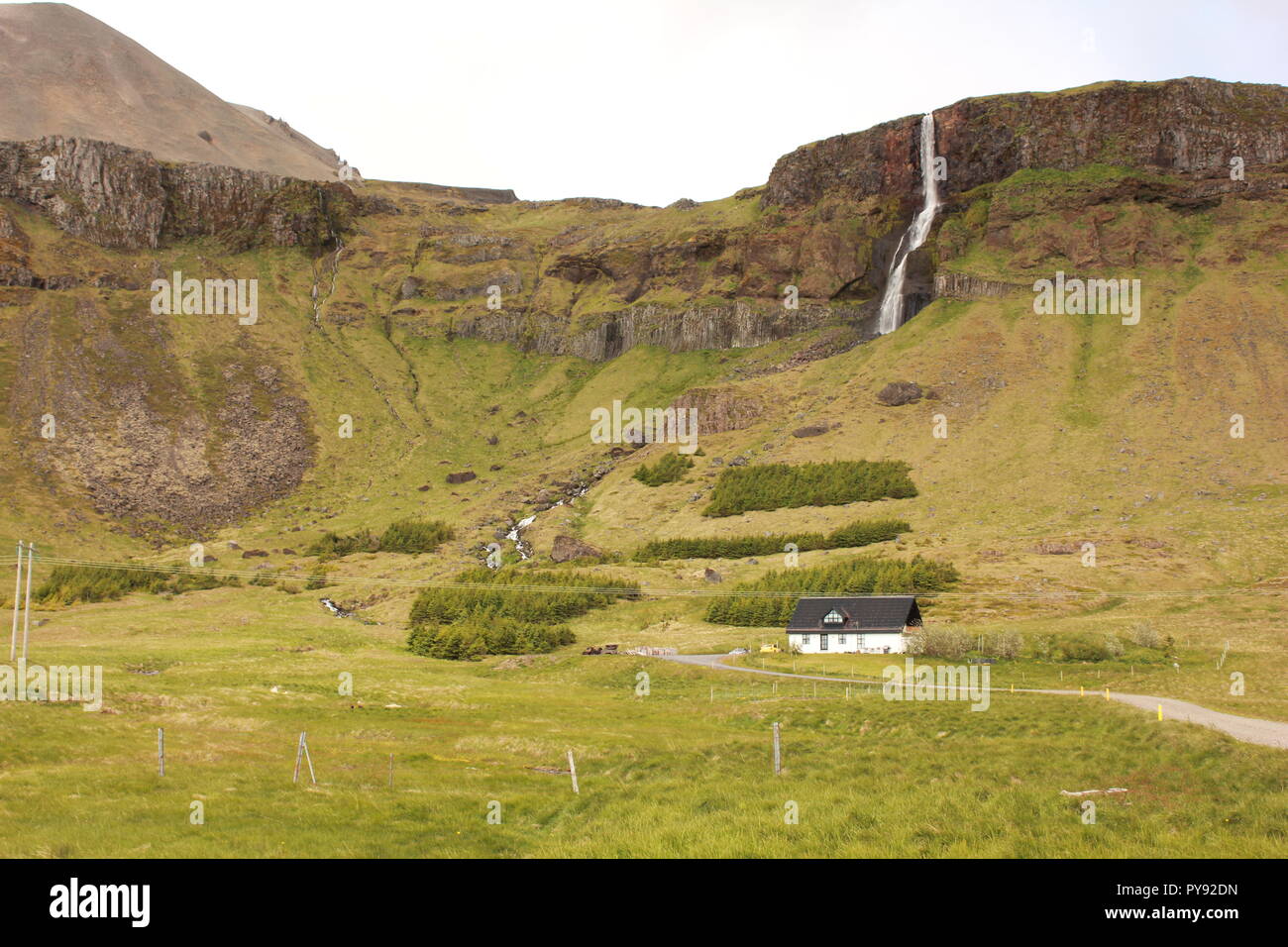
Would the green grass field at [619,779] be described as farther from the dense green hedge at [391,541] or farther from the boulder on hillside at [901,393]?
the boulder on hillside at [901,393]

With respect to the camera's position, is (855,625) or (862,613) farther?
(862,613)

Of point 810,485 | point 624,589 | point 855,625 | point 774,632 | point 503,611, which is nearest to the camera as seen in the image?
point 855,625

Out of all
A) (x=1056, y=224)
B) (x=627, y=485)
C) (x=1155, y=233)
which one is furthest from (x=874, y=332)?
(x=627, y=485)

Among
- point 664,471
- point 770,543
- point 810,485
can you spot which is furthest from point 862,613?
point 664,471

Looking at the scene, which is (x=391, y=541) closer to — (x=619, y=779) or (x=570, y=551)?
(x=570, y=551)

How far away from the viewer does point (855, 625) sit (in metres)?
81.1

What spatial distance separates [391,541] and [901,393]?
312 feet

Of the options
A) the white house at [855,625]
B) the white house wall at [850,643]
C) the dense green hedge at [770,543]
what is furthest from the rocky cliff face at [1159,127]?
the white house wall at [850,643]

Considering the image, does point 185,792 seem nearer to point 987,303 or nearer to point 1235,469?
point 1235,469

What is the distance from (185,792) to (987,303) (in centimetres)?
18011

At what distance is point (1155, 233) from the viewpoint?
176 metres

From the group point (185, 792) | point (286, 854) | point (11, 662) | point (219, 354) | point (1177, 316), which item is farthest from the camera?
point (219, 354)

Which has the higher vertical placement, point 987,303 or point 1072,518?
point 987,303

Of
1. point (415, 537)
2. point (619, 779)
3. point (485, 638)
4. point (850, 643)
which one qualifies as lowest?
point (485, 638)
